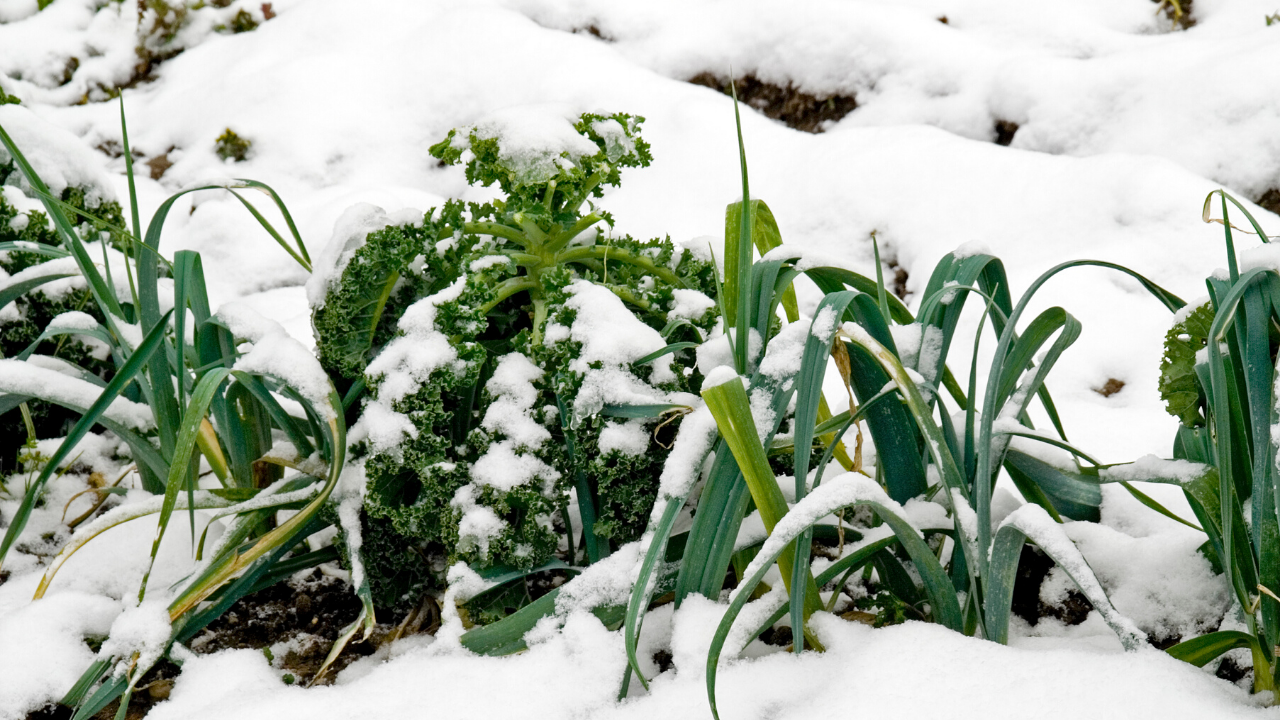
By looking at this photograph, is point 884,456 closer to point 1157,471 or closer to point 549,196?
point 1157,471

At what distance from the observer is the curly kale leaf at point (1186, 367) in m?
0.96

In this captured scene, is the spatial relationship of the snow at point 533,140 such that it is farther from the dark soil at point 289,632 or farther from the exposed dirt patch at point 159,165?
the exposed dirt patch at point 159,165

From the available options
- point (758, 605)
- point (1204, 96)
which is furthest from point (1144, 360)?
point (758, 605)

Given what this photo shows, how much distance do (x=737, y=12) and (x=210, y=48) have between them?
2.16m

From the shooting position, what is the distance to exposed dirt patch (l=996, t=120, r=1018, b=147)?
2.59 m

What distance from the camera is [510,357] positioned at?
1223 millimetres

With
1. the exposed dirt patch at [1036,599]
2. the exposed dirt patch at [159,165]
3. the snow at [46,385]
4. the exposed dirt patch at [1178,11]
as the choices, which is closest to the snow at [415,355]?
the snow at [46,385]

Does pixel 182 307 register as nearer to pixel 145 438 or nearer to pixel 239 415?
pixel 239 415

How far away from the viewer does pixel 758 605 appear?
1.04 metres

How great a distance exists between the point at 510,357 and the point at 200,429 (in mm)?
517

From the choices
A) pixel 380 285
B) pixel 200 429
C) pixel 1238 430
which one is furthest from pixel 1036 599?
pixel 200 429

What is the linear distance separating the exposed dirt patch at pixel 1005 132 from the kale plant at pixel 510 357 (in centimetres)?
167

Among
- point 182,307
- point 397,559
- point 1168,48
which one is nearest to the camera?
point 182,307

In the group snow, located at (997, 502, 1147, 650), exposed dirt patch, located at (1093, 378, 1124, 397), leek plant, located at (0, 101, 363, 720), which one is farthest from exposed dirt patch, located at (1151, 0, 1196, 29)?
leek plant, located at (0, 101, 363, 720)
